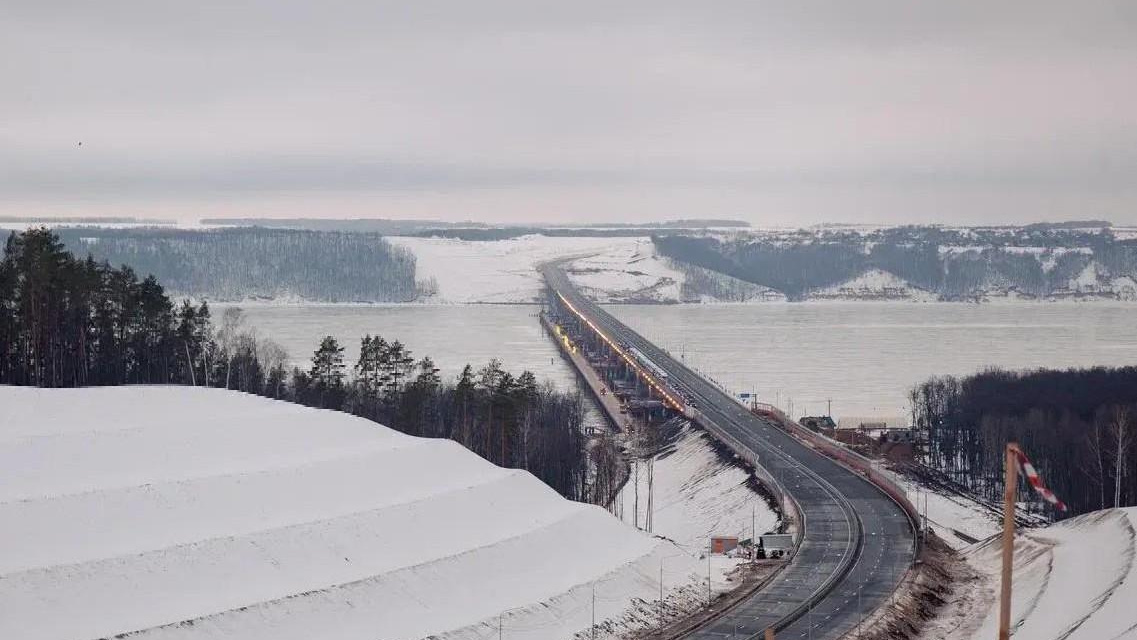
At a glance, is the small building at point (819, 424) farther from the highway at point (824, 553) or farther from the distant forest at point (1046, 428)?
the distant forest at point (1046, 428)

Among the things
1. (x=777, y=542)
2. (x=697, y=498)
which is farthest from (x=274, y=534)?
(x=697, y=498)

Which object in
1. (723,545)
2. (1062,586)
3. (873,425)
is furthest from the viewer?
(873,425)

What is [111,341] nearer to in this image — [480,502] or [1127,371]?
[480,502]

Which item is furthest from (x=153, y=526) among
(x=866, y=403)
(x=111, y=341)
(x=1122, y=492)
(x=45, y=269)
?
(x=866, y=403)

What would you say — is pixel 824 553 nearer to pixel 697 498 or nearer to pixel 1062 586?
pixel 1062 586

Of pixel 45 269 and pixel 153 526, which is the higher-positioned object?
pixel 45 269

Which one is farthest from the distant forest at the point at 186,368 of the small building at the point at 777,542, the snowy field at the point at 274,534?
the small building at the point at 777,542

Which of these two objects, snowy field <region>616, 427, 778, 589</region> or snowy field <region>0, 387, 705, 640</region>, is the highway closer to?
snowy field <region>616, 427, 778, 589</region>
